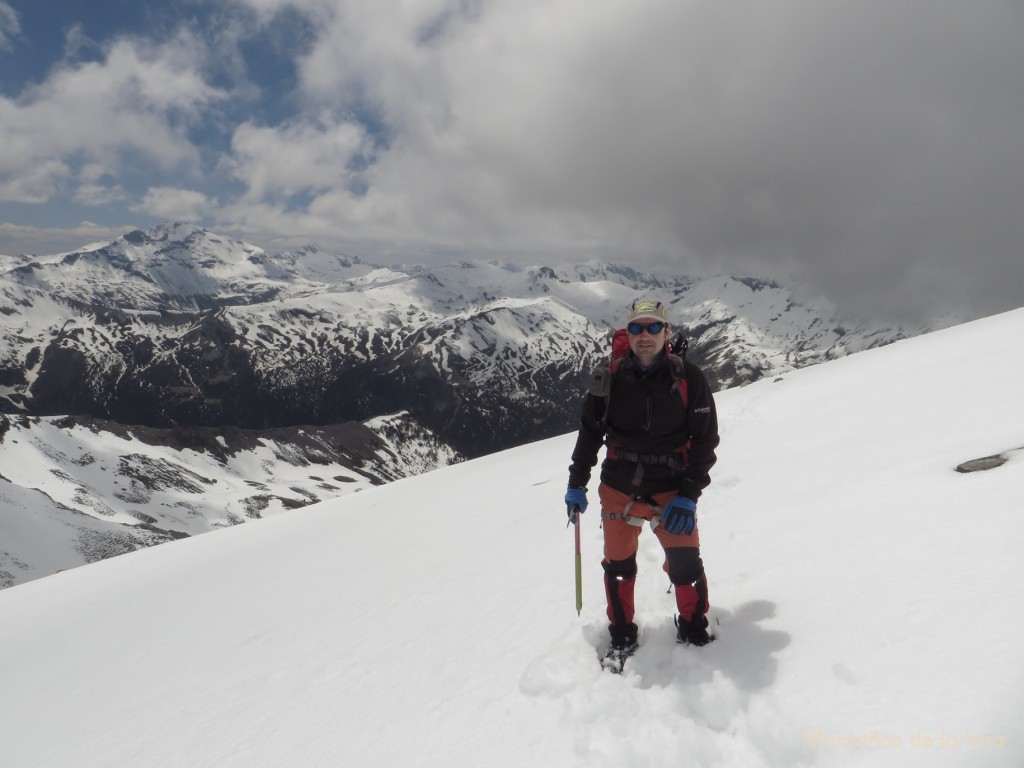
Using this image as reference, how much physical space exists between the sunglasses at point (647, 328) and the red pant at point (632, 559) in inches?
72.5

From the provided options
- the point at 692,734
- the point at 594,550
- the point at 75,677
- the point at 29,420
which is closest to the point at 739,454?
the point at 594,550

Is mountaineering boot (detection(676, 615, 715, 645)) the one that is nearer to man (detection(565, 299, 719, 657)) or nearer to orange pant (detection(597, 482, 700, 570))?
man (detection(565, 299, 719, 657))

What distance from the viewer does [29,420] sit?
159m

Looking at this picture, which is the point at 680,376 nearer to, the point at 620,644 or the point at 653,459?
the point at 653,459

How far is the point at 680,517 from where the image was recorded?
5.43 m

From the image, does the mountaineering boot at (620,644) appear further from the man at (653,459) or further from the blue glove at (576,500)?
the blue glove at (576,500)

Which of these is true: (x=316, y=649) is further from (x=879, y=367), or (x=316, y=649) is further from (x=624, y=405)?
(x=879, y=367)

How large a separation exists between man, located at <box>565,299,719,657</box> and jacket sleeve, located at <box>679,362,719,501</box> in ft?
0.03

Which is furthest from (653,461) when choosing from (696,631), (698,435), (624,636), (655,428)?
(624,636)

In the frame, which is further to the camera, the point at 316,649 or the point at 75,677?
the point at 75,677

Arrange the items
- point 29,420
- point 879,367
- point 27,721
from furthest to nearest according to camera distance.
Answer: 1. point 29,420
2. point 879,367
3. point 27,721

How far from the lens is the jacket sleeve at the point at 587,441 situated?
601cm

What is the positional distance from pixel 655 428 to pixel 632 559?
62.9 inches

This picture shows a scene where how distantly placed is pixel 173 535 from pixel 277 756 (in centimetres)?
13124
